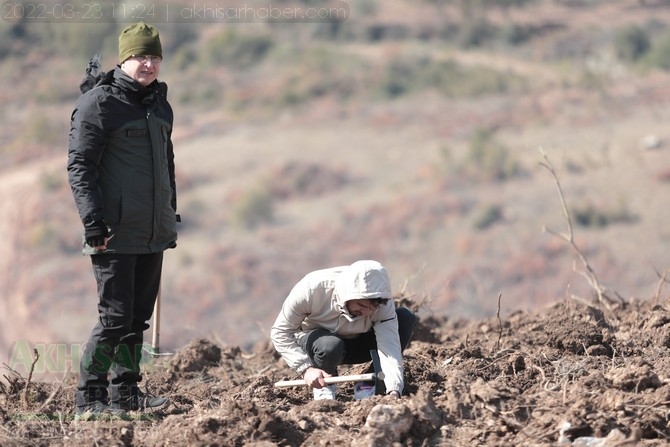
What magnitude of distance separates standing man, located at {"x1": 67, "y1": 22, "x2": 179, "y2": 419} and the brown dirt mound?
0.95ft

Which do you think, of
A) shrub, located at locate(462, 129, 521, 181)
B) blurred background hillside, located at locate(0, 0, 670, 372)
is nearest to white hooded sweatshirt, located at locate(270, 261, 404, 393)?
blurred background hillside, located at locate(0, 0, 670, 372)

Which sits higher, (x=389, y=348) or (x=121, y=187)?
(x=121, y=187)

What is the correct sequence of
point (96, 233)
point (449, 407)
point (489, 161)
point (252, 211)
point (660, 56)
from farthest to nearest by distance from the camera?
point (660, 56)
point (489, 161)
point (252, 211)
point (449, 407)
point (96, 233)

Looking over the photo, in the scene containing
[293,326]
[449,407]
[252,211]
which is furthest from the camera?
[252,211]

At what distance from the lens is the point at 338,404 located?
16.2ft

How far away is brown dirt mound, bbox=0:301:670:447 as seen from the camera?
4.45 m

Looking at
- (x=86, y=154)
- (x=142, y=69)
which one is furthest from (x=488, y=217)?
(x=86, y=154)

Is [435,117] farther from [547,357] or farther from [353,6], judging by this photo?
[547,357]

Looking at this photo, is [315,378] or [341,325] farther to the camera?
[341,325]

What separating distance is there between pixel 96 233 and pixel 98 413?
79 centimetres

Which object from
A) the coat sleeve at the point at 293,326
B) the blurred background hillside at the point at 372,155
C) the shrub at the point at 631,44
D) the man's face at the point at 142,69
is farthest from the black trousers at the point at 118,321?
the shrub at the point at 631,44

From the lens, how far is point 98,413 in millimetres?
4840

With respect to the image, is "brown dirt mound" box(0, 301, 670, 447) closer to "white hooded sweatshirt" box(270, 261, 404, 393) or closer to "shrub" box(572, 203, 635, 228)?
"white hooded sweatshirt" box(270, 261, 404, 393)

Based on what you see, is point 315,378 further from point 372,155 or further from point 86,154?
point 372,155
